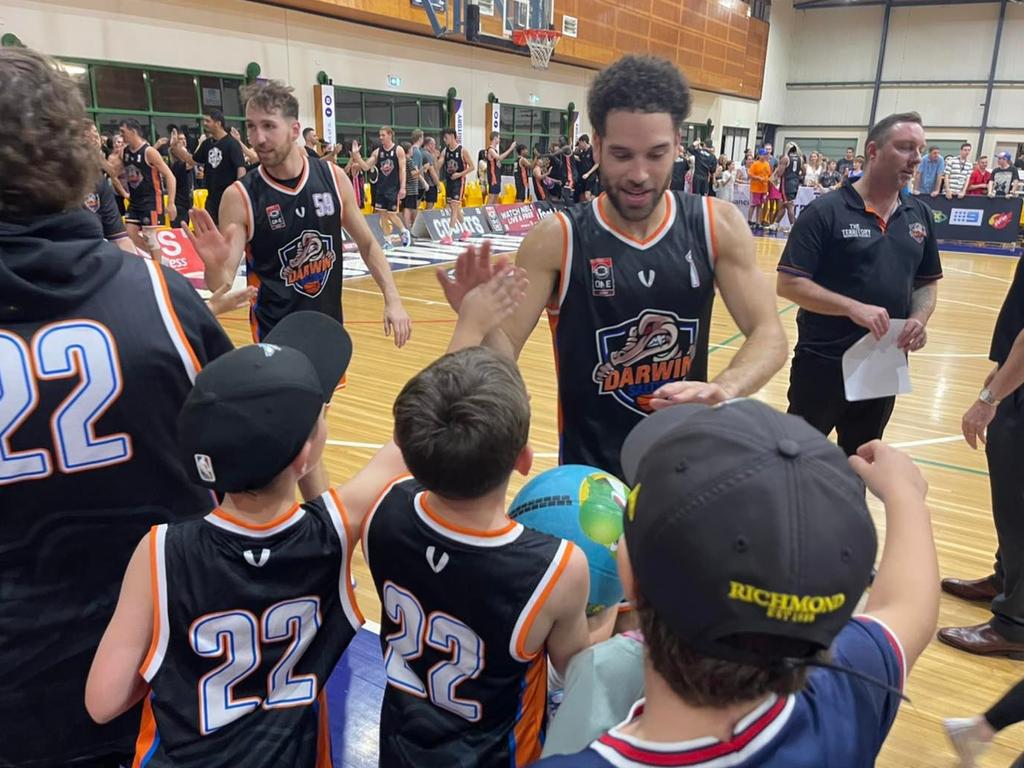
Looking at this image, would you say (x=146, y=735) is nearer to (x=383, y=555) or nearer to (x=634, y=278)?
(x=383, y=555)

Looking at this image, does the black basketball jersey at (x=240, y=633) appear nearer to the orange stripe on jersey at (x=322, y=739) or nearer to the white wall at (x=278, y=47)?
the orange stripe on jersey at (x=322, y=739)

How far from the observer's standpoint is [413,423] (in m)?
1.48

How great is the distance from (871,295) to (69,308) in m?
3.45

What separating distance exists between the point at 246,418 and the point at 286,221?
2979mm

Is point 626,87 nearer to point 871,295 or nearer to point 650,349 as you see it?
point 650,349

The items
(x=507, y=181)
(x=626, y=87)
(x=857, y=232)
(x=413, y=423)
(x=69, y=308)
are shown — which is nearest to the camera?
(x=69, y=308)

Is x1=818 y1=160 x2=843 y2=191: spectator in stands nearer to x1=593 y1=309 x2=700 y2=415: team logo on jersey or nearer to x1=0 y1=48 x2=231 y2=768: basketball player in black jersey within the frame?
x1=593 y1=309 x2=700 y2=415: team logo on jersey

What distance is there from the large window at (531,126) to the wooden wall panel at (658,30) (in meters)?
1.70

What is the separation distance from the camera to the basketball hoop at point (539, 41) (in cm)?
1798

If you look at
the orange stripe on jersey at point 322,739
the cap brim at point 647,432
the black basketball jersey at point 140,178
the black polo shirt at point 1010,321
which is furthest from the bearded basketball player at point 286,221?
the black basketball jersey at point 140,178

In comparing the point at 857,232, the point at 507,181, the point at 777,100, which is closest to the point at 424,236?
the point at 507,181

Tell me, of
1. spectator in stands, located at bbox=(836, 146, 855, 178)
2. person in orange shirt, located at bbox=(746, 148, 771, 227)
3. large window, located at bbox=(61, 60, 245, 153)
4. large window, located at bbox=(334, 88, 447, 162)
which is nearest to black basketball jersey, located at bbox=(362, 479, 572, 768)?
large window, located at bbox=(61, 60, 245, 153)

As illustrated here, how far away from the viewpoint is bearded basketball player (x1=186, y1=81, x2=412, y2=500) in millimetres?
4055

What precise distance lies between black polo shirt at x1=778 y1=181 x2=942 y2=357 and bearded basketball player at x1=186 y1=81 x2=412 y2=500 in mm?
2102
